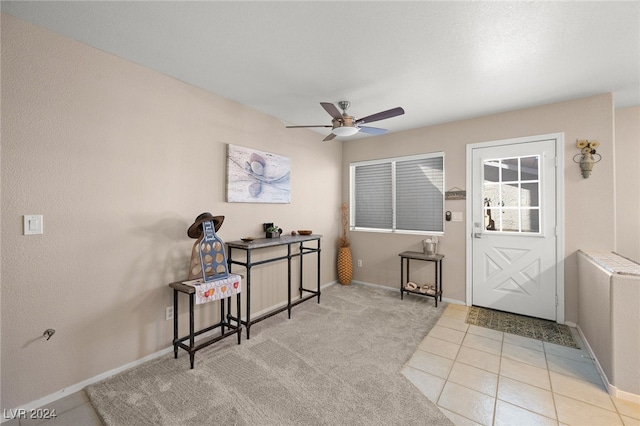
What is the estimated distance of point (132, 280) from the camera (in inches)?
89.7

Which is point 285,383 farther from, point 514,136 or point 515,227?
point 514,136

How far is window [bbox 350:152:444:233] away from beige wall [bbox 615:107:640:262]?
1994 mm

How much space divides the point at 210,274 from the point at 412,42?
8.41 ft

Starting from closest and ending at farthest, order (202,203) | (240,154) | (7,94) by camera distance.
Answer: (7,94) → (202,203) → (240,154)

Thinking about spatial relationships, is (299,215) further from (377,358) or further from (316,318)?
(377,358)

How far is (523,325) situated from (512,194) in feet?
5.07

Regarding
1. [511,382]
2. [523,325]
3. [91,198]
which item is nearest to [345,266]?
[523,325]

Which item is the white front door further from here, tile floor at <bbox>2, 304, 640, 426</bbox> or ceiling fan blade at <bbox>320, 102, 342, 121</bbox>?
ceiling fan blade at <bbox>320, 102, 342, 121</bbox>

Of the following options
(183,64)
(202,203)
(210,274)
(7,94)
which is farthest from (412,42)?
(7,94)

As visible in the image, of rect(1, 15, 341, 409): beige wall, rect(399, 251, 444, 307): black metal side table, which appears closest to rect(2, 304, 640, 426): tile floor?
rect(1, 15, 341, 409): beige wall

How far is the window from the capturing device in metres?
4.02

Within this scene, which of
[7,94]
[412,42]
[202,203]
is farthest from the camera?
[202,203]

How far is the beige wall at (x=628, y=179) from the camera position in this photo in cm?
323

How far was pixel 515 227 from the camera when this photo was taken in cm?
338
